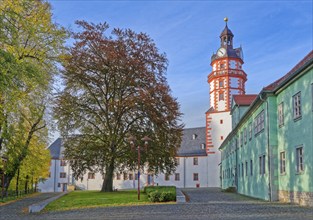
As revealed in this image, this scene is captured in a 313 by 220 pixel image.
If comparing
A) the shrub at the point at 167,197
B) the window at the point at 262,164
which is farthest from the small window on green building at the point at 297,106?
the shrub at the point at 167,197

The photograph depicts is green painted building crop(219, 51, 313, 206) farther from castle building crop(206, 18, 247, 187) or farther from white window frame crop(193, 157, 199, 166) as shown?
white window frame crop(193, 157, 199, 166)

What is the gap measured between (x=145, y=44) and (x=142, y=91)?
4.47 m

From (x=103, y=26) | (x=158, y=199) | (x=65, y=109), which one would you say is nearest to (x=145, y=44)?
(x=103, y=26)

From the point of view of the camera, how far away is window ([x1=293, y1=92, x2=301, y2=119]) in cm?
2033

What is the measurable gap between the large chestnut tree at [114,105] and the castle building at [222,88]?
98.7 ft

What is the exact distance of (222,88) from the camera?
6331 cm

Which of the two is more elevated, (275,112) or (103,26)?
(103,26)

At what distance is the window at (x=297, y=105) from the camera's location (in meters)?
20.3

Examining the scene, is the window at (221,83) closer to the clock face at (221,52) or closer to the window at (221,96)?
the window at (221,96)

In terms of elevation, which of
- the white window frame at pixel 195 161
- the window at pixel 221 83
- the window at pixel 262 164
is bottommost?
the window at pixel 262 164

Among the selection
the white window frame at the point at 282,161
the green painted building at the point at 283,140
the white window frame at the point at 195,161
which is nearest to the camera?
the green painted building at the point at 283,140

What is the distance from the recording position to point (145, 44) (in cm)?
3425

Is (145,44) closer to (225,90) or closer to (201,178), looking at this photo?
(225,90)

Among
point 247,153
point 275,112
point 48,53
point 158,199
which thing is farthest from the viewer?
point 247,153
